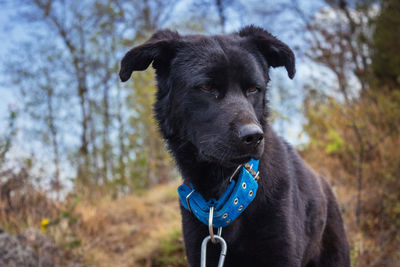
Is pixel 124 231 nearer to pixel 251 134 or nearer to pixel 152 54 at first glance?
pixel 152 54

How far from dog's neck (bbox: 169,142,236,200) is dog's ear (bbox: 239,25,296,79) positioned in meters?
0.89

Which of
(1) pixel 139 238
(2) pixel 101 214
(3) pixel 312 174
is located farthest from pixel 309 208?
(2) pixel 101 214

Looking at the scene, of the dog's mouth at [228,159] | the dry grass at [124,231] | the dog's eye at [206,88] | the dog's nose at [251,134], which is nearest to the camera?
the dog's nose at [251,134]

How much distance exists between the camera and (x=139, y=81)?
35.4 ft

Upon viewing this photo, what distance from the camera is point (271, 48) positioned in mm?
2658

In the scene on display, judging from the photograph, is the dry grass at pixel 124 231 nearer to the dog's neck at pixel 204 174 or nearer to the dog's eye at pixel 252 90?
the dog's neck at pixel 204 174

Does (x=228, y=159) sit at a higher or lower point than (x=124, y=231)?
higher

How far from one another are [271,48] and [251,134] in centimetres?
97

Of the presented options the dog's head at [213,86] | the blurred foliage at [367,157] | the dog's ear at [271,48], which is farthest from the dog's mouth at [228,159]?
the blurred foliage at [367,157]

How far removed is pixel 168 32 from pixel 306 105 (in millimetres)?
6598

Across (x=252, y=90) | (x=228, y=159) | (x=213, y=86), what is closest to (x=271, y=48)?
(x=252, y=90)

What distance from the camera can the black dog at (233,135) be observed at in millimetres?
2178

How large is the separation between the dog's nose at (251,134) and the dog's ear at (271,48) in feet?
2.70

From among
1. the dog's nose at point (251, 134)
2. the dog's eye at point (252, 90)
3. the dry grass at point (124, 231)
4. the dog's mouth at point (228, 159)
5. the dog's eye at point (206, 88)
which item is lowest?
the dry grass at point (124, 231)
